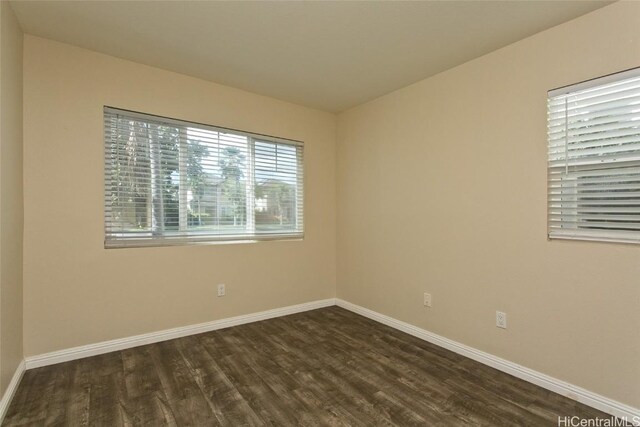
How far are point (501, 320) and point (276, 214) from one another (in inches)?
95.2

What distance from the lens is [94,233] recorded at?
8.54 ft

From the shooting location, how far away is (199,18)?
6.99 feet

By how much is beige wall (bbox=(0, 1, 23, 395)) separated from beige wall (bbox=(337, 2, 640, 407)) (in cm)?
301

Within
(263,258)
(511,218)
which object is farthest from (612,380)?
(263,258)

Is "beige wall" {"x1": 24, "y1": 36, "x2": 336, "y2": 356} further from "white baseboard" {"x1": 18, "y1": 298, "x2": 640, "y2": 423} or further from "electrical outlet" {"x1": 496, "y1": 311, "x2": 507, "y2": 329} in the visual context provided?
"electrical outlet" {"x1": 496, "y1": 311, "x2": 507, "y2": 329}

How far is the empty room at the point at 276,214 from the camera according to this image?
1.94m

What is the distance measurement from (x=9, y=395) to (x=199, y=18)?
8.84 ft

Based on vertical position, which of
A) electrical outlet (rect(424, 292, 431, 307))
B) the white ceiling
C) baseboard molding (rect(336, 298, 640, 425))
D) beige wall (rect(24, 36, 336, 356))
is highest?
the white ceiling

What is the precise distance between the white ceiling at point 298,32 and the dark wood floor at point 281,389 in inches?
97.3

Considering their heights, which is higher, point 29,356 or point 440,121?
point 440,121

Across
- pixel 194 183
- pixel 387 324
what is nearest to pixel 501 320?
pixel 387 324

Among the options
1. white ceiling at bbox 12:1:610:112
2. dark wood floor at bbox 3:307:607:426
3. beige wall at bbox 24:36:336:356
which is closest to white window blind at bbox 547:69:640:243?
white ceiling at bbox 12:1:610:112

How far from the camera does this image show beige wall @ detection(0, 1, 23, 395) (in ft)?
6.10

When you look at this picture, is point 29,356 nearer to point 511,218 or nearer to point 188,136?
point 188,136
